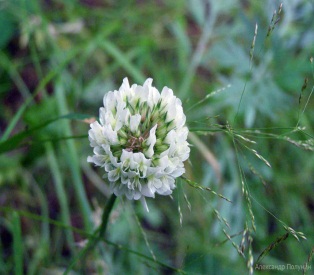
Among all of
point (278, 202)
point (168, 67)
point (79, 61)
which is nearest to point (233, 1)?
point (168, 67)

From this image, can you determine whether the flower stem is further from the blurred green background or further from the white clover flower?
the blurred green background

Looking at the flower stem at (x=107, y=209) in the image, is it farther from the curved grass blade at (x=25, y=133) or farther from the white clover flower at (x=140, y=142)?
the curved grass blade at (x=25, y=133)

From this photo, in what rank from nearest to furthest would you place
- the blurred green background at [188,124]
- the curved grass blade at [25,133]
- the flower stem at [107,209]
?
1. the flower stem at [107,209]
2. the curved grass blade at [25,133]
3. the blurred green background at [188,124]

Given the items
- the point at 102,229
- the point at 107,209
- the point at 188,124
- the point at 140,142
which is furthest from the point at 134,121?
the point at 188,124

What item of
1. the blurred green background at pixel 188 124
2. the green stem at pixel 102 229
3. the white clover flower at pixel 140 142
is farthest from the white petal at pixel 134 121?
the blurred green background at pixel 188 124

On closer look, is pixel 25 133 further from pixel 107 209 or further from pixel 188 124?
pixel 188 124

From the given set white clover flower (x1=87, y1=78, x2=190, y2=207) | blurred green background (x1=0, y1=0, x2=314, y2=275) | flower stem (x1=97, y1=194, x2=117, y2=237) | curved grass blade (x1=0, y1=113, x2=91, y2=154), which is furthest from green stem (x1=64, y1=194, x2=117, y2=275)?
blurred green background (x1=0, y1=0, x2=314, y2=275)
